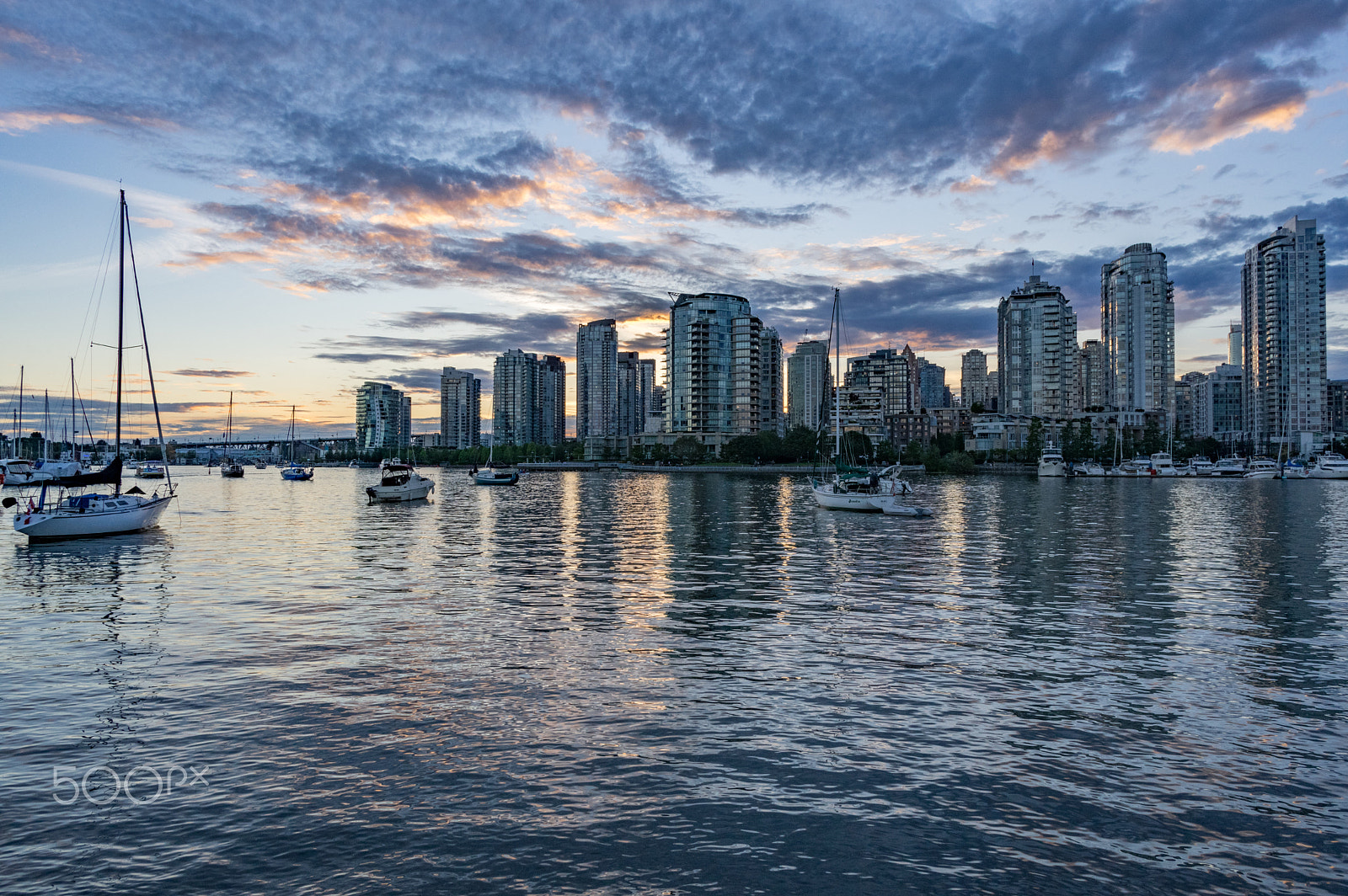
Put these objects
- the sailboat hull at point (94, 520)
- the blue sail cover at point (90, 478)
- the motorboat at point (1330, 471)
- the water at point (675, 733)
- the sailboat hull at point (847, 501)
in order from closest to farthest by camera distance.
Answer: the water at point (675, 733)
the sailboat hull at point (94, 520)
the blue sail cover at point (90, 478)
the sailboat hull at point (847, 501)
the motorboat at point (1330, 471)

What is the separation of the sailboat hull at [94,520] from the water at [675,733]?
61.2 ft

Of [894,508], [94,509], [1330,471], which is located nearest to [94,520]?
[94,509]

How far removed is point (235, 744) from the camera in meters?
15.2

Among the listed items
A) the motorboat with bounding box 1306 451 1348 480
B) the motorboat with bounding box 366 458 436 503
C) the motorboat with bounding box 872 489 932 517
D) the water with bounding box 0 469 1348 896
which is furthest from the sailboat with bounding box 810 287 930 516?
the motorboat with bounding box 1306 451 1348 480

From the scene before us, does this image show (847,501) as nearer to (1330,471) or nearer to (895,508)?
(895,508)

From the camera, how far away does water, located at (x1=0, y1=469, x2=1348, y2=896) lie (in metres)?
10.9

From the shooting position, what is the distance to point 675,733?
16.0m

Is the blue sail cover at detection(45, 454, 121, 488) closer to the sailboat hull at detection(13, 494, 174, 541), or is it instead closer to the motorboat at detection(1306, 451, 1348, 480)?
the sailboat hull at detection(13, 494, 174, 541)

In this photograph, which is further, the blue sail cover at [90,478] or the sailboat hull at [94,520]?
the blue sail cover at [90,478]

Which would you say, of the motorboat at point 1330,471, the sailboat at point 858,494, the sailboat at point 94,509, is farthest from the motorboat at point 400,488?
the motorboat at point 1330,471

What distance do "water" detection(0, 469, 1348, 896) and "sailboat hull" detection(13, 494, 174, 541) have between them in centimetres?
1867

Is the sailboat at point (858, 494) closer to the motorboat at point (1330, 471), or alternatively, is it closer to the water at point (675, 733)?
the water at point (675, 733)

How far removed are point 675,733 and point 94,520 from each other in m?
54.3

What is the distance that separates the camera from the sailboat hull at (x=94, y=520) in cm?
5128
